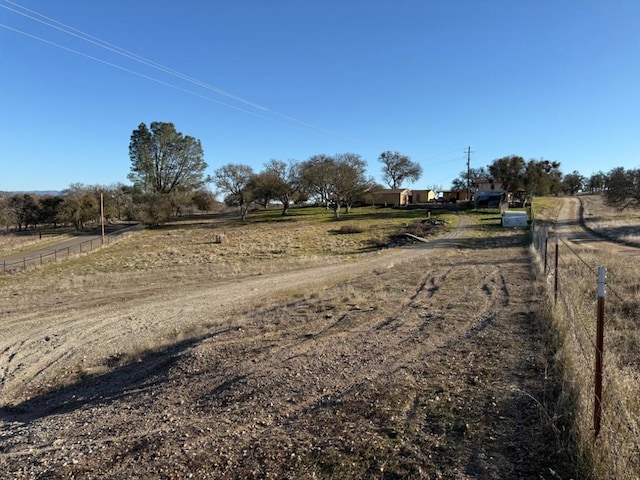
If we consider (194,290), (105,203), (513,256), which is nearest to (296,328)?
(194,290)

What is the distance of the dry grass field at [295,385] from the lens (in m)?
4.31

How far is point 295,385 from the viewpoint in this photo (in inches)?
244

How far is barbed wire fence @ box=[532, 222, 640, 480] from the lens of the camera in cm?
372

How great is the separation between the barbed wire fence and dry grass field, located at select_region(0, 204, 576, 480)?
11.5 inches

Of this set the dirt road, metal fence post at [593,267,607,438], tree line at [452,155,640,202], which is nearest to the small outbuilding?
tree line at [452,155,640,202]

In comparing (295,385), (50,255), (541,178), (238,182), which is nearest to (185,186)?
(238,182)

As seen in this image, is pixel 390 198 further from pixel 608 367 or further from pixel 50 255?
pixel 608 367

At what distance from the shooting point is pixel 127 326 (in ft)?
42.8

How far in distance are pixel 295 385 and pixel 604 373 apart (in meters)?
4.06

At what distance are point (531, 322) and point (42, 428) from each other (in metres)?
8.98

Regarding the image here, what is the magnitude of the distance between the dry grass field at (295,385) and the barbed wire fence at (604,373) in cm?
29

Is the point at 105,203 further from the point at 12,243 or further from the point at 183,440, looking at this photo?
the point at 183,440

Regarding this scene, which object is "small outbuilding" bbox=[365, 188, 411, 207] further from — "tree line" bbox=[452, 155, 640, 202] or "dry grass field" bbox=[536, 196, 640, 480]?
"dry grass field" bbox=[536, 196, 640, 480]

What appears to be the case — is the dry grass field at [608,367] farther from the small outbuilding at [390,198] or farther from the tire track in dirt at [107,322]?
the small outbuilding at [390,198]
